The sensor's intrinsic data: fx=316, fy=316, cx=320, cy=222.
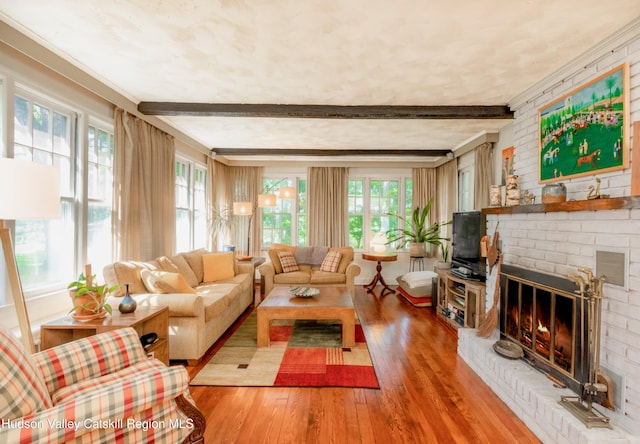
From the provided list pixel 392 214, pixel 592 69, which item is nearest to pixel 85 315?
pixel 592 69

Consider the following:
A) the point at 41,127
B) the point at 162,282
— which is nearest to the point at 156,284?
the point at 162,282

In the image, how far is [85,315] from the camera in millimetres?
2172

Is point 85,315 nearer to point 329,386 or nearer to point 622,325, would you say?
point 329,386

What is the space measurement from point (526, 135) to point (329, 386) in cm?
298

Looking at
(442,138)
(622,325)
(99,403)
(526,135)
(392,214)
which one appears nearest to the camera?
(99,403)

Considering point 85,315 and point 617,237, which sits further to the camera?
point 85,315

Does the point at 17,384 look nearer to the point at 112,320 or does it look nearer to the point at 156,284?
the point at 112,320

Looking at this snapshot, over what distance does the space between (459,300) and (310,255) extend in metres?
2.66

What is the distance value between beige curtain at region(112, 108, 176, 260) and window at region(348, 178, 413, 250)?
11.7ft

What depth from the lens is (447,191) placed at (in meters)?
5.75

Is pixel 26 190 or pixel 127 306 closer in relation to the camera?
pixel 26 190

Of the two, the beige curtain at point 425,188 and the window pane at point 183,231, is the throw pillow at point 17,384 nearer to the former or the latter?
the window pane at point 183,231

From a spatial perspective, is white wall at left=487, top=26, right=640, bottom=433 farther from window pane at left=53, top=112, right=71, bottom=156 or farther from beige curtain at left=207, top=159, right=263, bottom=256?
beige curtain at left=207, top=159, right=263, bottom=256

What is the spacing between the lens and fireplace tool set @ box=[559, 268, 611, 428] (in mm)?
1818
